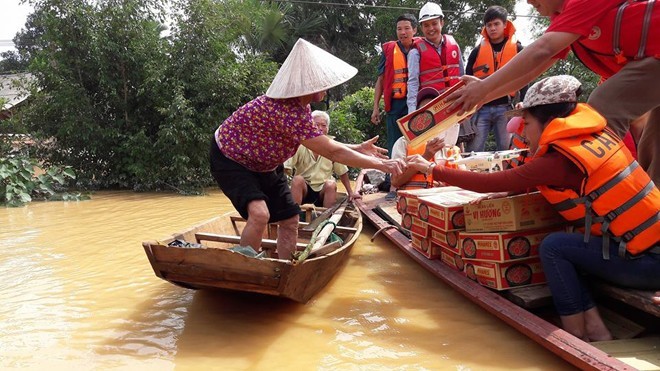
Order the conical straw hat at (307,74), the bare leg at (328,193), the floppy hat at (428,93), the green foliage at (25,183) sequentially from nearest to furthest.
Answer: the conical straw hat at (307,74)
the floppy hat at (428,93)
the bare leg at (328,193)
the green foliage at (25,183)

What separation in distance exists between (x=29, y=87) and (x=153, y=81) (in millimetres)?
2479

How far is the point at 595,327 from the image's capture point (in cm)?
243

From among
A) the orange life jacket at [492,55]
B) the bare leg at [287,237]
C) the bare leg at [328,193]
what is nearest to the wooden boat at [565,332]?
the bare leg at [287,237]

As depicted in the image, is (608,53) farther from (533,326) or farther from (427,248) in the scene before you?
(427,248)

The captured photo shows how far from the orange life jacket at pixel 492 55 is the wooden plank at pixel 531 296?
11.1 feet

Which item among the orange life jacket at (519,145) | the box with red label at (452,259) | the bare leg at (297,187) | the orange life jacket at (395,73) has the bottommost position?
the box with red label at (452,259)

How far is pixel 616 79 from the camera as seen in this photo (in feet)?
8.77

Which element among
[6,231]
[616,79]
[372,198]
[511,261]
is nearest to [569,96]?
[616,79]

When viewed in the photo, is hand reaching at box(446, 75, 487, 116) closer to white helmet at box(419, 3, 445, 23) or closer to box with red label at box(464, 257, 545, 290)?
box with red label at box(464, 257, 545, 290)

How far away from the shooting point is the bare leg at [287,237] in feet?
11.3

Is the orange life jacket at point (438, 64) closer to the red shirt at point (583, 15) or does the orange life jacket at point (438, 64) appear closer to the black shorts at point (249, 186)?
the black shorts at point (249, 186)

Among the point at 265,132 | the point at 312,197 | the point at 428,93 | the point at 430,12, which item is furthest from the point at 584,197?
the point at 430,12

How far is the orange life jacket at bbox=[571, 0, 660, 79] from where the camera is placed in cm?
250

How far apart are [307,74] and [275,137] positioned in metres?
0.43
